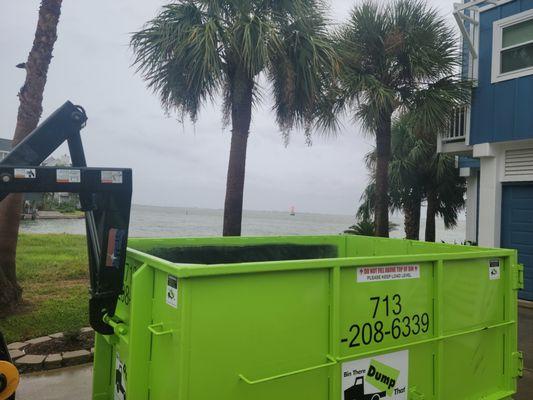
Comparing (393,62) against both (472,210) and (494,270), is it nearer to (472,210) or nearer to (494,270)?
(472,210)

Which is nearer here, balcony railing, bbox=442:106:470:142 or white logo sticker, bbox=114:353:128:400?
white logo sticker, bbox=114:353:128:400

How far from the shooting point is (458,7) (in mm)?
8867

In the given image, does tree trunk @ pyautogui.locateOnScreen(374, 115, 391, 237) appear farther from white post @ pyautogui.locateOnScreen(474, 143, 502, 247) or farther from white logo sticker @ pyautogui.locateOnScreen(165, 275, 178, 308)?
white logo sticker @ pyautogui.locateOnScreen(165, 275, 178, 308)

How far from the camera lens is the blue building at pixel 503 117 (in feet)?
27.1

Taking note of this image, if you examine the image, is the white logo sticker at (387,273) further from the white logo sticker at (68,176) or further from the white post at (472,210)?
the white post at (472,210)

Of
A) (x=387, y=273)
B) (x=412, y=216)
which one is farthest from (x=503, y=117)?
(x=412, y=216)

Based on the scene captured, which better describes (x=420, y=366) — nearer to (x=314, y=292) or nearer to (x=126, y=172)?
(x=314, y=292)

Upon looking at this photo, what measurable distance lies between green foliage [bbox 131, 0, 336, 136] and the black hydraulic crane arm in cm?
498

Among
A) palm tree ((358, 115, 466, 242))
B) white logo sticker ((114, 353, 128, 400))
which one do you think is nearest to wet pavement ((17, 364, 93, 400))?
white logo sticker ((114, 353, 128, 400))

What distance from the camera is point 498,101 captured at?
8.71 meters

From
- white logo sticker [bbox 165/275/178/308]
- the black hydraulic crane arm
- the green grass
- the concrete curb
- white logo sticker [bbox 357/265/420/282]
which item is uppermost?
the black hydraulic crane arm

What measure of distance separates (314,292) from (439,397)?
1.37m

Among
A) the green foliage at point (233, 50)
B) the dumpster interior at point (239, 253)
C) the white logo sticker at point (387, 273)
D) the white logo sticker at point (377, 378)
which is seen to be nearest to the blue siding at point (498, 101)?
the green foliage at point (233, 50)

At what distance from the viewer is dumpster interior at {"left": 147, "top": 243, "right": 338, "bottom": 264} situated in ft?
12.8
